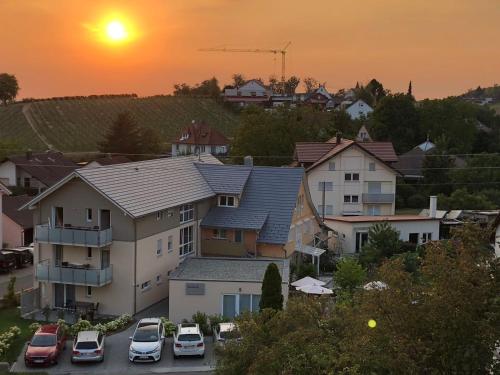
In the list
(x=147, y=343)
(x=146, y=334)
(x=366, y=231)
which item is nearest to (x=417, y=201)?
(x=366, y=231)

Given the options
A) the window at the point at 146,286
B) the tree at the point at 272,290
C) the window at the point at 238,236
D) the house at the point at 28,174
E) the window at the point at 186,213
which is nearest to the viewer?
the tree at the point at 272,290

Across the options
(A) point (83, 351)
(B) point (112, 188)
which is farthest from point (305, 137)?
(A) point (83, 351)

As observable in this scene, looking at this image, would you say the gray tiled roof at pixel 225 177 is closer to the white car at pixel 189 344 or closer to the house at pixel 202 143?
the white car at pixel 189 344

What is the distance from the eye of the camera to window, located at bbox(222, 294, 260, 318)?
31688mm

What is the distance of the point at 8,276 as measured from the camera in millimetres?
41781

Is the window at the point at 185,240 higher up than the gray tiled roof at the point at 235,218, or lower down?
lower down

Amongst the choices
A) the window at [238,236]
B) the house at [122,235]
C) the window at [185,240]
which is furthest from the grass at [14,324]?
the window at [238,236]

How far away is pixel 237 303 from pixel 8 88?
5832 inches

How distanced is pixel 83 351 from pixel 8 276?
59.1 ft

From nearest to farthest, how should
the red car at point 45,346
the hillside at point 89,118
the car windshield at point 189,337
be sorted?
the red car at point 45,346 → the car windshield at point 189,337 → the hillside at point 89,118

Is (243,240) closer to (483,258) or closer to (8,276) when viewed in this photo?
(8,276)

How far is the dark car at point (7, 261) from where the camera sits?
4228 cm

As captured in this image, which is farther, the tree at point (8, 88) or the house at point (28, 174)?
the tree at point (8, 88)

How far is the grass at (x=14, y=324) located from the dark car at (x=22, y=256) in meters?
10.3
